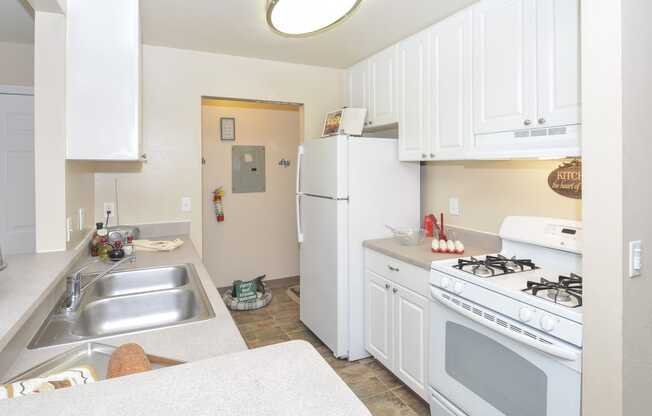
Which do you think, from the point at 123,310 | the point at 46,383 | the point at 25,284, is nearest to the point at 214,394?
the point at 46,383

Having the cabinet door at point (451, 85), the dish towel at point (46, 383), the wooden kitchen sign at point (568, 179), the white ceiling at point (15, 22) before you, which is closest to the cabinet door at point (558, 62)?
the wooden kitchen sign at point (568, 179)

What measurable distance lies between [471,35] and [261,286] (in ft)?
9.99

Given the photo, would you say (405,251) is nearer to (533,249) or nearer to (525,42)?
(533,249)

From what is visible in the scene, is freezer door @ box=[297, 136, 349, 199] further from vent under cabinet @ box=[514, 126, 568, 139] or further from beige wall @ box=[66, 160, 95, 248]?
beige wall @ box=[66, 160, 95, 248]

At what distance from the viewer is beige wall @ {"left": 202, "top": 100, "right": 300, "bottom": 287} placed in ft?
13.8

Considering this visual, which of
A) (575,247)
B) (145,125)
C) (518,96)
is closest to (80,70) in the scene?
(145,125)

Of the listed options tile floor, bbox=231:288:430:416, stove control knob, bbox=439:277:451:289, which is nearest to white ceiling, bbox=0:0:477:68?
stove control knob, bbox=439:277:451:289

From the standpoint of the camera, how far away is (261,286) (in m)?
4.13

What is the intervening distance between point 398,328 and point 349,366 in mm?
560

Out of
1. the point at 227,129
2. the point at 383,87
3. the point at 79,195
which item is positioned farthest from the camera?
the point at 227,129

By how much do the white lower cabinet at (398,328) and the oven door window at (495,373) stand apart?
266 mm

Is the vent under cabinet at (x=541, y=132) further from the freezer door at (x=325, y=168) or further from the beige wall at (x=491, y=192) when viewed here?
the freezer door at (x=325, y=168)

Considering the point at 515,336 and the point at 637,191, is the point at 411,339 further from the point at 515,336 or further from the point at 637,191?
the point at 637,191

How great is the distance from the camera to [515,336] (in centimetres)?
154
